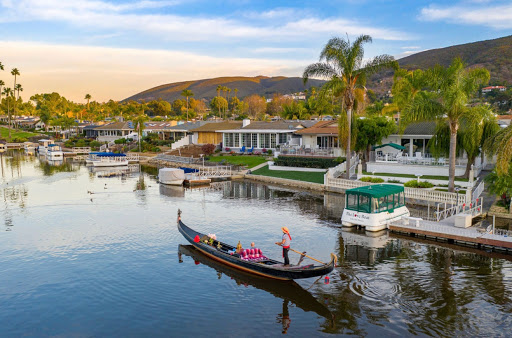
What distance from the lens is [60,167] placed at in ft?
228

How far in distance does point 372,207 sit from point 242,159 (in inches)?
1479

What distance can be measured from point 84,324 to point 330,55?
32.6m

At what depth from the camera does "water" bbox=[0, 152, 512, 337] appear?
15.2m

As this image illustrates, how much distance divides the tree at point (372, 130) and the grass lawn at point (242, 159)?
16836mm

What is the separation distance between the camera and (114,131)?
356ft

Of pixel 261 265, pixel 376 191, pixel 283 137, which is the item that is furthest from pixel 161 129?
pixel 261 265

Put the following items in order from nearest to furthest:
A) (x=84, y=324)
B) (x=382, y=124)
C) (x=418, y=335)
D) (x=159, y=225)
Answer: (x=418, y=335) → (x=84, y=324) → (x=159, y=225) → (x=382, y=124)

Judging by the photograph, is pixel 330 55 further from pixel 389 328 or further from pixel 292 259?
pixel 389 328

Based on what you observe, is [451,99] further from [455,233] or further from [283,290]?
[283,290]

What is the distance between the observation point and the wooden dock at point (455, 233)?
74.3 ft

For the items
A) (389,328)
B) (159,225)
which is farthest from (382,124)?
(389,328)

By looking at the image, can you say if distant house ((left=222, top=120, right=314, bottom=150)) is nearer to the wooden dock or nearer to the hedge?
the hedge

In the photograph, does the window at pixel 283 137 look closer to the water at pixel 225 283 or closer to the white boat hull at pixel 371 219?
the water at pixel 225 283

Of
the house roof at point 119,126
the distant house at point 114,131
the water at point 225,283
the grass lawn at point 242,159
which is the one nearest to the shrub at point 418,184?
the water at point 225,283
